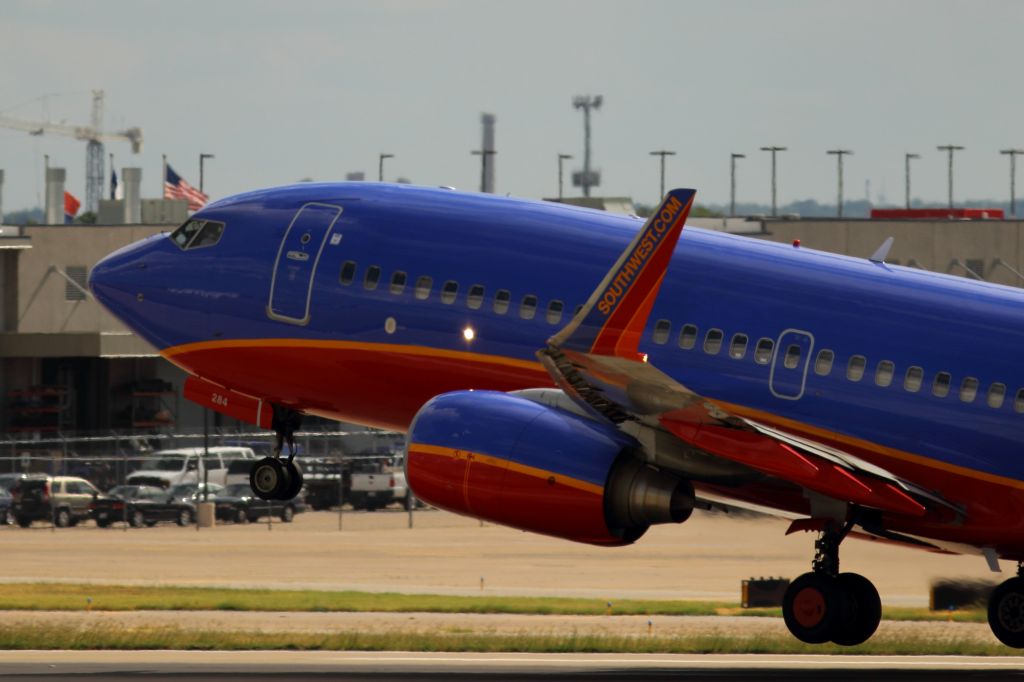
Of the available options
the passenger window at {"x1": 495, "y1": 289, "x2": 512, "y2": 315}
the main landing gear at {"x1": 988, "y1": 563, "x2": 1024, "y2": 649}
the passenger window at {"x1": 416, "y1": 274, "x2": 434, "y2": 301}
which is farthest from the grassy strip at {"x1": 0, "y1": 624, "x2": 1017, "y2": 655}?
the passenger window at {"x1": 495, "y1": 289, "x2": 512, "y2": 315}

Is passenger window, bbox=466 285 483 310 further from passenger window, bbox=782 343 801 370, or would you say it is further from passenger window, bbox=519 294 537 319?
passenger window, bbox=782 343 801 370

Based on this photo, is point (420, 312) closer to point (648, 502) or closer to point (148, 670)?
point (648, 502)

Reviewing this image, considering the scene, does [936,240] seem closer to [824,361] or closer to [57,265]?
[57,265]

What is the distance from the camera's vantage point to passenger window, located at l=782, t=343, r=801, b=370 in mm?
29891

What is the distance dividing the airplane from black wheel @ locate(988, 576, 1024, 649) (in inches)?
1.4

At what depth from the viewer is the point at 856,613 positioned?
30547 mm

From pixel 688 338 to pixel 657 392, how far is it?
97.0 inches

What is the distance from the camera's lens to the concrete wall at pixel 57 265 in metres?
103

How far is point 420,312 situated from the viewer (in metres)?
31.8

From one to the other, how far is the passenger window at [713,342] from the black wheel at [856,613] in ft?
13.5

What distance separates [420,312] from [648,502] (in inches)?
209

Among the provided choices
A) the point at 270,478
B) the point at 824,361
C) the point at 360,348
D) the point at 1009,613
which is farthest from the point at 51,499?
the point at 824,361

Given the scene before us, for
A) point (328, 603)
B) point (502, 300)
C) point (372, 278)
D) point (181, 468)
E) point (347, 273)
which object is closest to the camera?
point (502, 300)

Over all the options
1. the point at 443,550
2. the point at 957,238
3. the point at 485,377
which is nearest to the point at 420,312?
the point at 485,377
